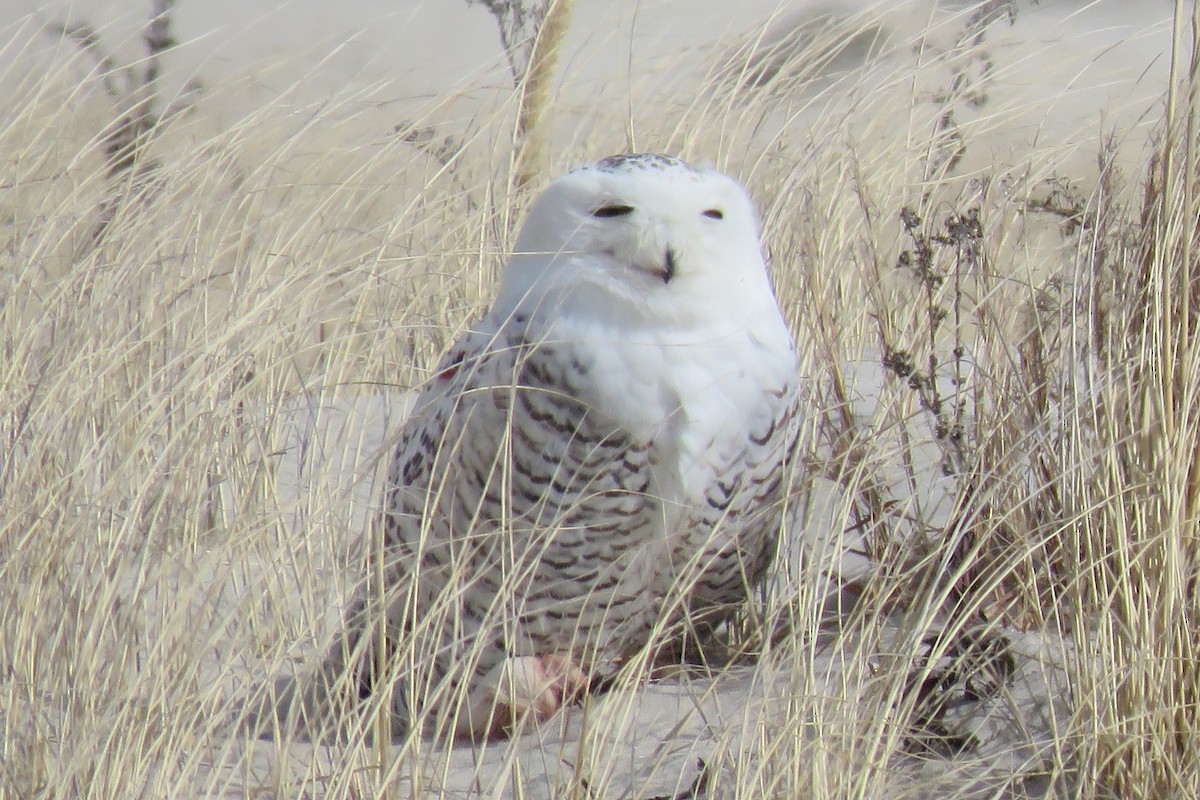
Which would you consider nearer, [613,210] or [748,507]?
[613,210]

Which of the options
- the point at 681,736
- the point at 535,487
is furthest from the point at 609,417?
the point at 681,736

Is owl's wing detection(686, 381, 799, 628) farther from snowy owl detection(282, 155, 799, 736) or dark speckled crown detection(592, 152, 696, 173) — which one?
dark speckled crown detection(592, 152, 696, 173)

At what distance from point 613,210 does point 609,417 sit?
253mm

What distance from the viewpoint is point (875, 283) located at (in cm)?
223

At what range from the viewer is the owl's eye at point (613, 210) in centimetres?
167

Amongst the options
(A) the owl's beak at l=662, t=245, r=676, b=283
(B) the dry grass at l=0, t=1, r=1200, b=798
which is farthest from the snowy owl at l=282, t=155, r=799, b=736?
(B) the dry grass at l=0, t=1, r=1200, b=798

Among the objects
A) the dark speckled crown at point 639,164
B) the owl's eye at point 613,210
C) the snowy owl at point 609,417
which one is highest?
the dark speckled crown at point 639,164

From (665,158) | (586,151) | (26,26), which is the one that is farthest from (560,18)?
(665,158)

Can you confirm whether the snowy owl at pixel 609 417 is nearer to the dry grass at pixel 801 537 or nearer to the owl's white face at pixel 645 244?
the owl's white face at pixel 645 244

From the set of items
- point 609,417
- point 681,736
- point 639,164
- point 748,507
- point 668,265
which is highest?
point 639,164

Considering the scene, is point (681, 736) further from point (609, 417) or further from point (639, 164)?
point (639, 164)

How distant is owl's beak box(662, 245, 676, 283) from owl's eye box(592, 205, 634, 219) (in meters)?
0.07

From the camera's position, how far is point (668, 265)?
5.49 feet

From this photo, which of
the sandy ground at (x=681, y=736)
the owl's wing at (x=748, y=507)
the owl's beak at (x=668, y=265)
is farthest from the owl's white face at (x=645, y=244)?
the sandy ground at (x=681, y=736)
